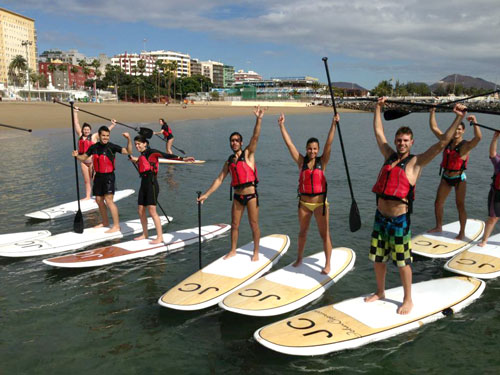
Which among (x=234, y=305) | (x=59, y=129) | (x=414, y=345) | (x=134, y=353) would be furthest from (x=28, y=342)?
(x=59, y=129)

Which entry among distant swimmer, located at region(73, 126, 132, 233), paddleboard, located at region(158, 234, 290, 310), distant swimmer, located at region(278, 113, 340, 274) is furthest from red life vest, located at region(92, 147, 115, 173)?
distant swimmer, located at region(278, 113, 340, 274)

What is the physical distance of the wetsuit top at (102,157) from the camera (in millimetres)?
8891

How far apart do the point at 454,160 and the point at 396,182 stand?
3.88m

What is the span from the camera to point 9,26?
142875 mm

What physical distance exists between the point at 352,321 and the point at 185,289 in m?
2.56

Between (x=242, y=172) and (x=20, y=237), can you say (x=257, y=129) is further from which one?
(x=20, y=237)

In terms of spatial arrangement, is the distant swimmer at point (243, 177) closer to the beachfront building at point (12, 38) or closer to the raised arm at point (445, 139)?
the raised arm at point (445, 139)

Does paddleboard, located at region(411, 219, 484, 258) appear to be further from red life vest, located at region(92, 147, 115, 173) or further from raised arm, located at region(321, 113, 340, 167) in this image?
red life vest, located at region(92, 147, 115, 173)

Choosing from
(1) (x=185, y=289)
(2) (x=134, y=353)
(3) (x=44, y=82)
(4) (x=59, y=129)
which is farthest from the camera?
(3) (x=44, y=82)

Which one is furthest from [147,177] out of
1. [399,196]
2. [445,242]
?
[445,242]

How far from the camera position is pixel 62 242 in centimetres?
862

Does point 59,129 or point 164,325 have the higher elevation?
point 59,129

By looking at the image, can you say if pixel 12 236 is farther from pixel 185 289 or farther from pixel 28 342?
pixel 185 289

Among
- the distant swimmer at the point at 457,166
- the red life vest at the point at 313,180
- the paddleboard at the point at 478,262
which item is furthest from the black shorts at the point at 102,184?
the distant swimmer at the point at 457,166
